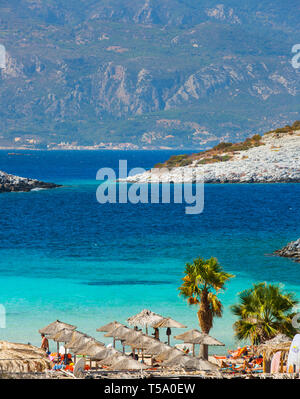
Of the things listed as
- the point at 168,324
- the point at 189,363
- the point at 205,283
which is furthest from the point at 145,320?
the point at 189,363

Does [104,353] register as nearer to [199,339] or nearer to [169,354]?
[169,354]

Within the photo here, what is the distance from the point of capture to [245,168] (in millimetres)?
154000

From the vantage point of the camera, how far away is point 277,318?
91.4ft

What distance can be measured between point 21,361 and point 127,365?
441 centimetres

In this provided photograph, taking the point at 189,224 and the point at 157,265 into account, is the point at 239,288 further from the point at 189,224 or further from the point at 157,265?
the point at 189,224

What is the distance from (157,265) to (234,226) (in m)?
30.3

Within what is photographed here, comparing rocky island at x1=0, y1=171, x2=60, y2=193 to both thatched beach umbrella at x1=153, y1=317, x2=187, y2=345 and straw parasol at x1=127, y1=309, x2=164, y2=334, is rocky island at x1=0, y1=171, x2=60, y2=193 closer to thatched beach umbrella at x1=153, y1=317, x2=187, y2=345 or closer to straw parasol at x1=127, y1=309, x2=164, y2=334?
straw parasol at x1=127, y1=309, x2=164, y2=334

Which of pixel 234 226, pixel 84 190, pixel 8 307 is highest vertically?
pixel 84 190

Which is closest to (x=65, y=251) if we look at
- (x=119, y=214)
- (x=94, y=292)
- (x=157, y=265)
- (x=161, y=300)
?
(x=157, y=265)

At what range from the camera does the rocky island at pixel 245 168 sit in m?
150

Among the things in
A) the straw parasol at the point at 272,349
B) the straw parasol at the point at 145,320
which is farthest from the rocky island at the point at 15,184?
the straw parasol at the point at 272,349

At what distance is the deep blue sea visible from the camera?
41375 mm

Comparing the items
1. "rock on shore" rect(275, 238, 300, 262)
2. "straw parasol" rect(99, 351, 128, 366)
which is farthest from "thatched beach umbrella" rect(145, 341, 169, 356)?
"rock on shore" rect(275, 238, 300, 262)

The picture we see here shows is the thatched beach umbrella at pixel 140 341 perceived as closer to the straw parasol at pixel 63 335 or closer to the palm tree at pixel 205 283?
the straw parasol at pixel 63 335
